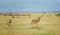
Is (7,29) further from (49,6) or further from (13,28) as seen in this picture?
(49,6)

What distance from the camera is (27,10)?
3.65 m

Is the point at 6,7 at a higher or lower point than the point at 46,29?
higher

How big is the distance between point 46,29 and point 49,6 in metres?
0.54

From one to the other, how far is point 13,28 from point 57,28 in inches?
38.8

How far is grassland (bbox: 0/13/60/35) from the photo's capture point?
11.6 ft

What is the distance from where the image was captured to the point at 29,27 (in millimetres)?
3627

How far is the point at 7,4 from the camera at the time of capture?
3.68m

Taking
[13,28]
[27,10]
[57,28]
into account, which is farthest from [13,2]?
[57,28]

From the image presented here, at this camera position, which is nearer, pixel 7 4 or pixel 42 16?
pixel 7 4

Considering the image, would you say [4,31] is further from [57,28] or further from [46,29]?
[57,28]

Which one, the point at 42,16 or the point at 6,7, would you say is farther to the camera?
the point at 42,16

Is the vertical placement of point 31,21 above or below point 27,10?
below

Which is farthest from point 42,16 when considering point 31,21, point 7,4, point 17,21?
point 7,4

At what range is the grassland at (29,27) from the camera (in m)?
3.55
